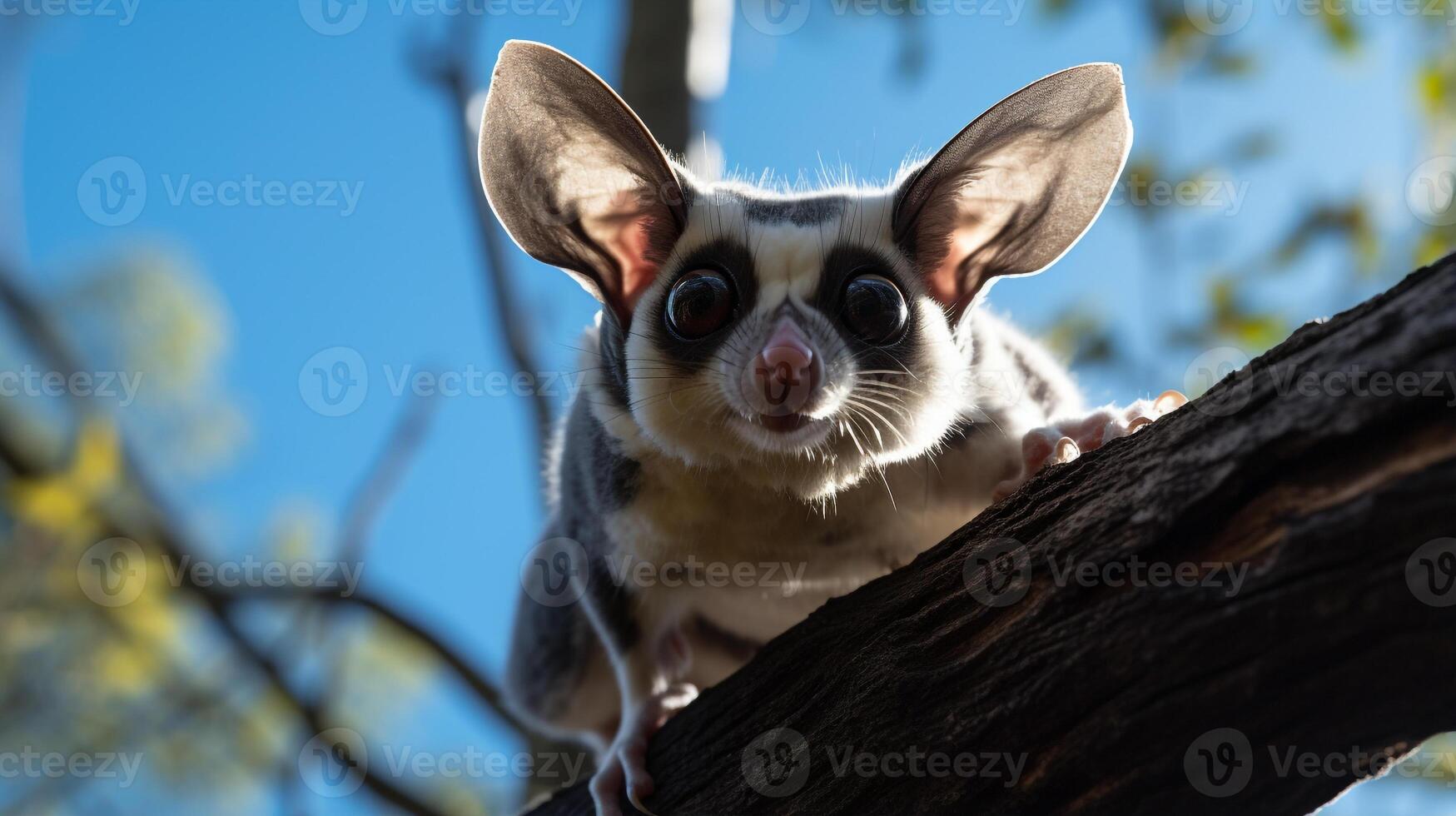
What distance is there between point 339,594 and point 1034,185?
11.1 ft

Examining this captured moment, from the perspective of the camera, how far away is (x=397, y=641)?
544 cm

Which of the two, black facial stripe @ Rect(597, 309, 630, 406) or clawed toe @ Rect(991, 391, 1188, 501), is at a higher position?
clawed toe @ Rect(991, 391, 1188, 501)

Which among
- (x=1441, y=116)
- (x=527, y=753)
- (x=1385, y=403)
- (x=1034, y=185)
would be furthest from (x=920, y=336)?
(x=527, y=753)
